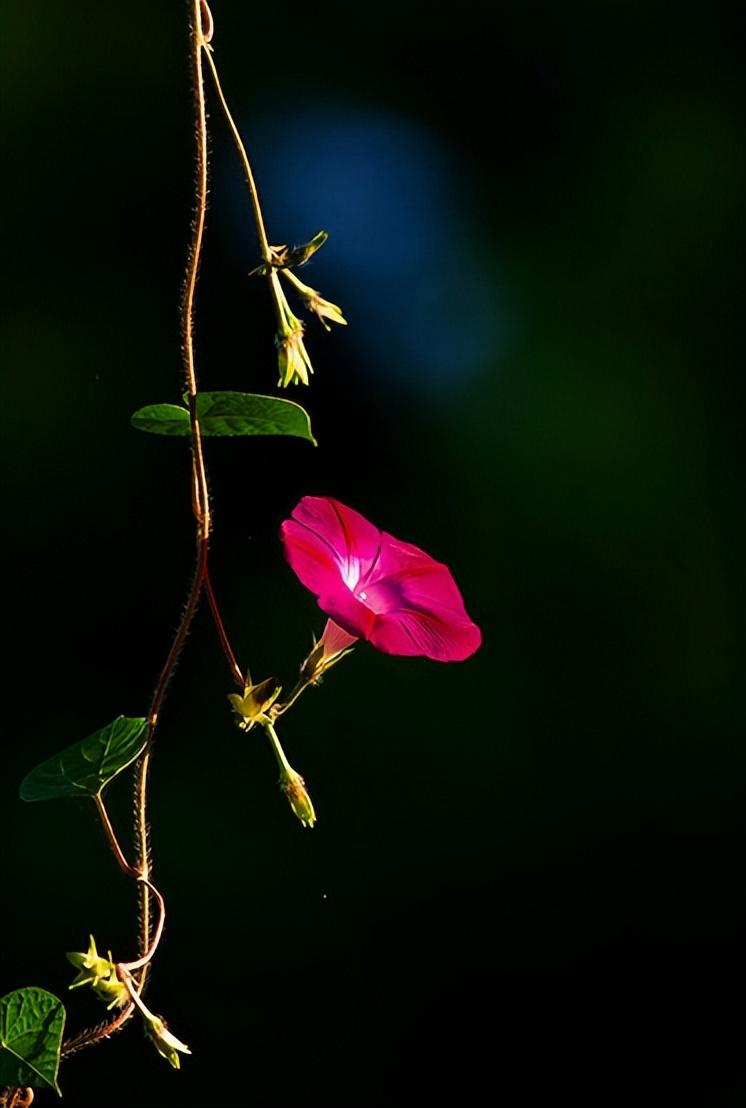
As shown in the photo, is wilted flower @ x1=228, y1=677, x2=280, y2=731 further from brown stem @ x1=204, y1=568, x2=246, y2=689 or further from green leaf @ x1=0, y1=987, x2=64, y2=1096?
green leaf @ x1=0, y1=987, x2=64, y2=1096

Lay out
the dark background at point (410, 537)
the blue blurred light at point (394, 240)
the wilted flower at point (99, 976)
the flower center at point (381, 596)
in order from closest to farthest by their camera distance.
Answer: the wilted flower at point (99, 976) → the flower center at point (381, 596) → the dark background at point (410, 537) → the blue blurred light at point (394, 240)

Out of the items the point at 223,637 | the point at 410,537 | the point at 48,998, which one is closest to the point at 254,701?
the point at 223,637

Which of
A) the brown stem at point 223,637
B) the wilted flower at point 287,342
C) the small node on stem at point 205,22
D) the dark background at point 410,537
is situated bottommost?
the dark background at point 410,537

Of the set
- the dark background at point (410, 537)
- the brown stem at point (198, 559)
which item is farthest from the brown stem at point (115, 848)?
the dark background at point (410, 537)

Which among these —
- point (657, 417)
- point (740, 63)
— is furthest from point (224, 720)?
point (740, 63)

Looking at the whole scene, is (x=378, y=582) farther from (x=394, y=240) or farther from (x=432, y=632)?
(x=394, y=240)

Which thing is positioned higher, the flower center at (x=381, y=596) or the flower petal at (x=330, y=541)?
the flower petal at (x=330, y=541)

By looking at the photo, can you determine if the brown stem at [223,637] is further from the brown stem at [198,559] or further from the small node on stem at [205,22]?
the small node on stem at [205,22]
